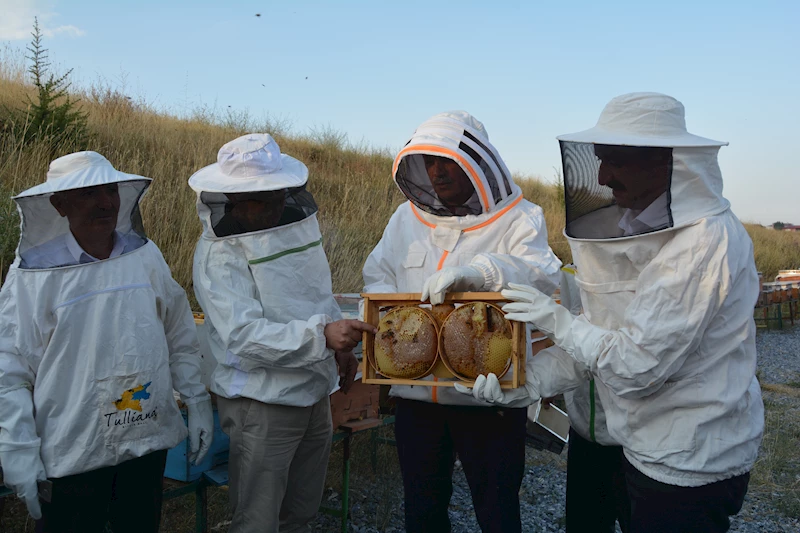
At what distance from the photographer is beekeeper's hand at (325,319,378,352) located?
255 cm

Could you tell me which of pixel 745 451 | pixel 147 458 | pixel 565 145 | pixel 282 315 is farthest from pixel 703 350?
pixel 147 458

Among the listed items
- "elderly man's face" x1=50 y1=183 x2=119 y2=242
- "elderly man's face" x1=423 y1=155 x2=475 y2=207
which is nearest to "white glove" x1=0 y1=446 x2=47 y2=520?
"elderly man's face" x1=50 y1=183 x2=119 y2=242

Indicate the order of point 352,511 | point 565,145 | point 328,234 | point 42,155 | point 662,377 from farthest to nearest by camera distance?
1. point 328,234
2. point 42,155
3. point 352,511
4. point 565,145
5. point 662,377

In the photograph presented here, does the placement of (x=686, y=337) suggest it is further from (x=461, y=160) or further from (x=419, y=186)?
(x=419, y=186)

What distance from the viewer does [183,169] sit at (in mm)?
8016

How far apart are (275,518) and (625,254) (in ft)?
5.97

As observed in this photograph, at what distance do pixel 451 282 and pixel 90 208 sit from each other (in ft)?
4.80

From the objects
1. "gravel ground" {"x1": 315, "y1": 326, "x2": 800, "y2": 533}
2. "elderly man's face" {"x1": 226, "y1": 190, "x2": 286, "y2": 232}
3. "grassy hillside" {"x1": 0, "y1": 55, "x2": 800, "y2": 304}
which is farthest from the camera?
"grassy hillside" {"x1": 0, "y1": 55, "x2": 800, "y2": 304}

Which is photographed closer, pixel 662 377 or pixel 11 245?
pixel 662 377

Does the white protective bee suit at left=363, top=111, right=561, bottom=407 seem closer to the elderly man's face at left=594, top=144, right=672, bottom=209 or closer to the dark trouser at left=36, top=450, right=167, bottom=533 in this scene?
the elderly man's face at left=594, top=144, right=672, bottom=209

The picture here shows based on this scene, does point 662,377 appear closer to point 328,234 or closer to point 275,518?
point 275,518

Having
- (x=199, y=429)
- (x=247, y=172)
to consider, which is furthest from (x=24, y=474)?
(x=247, y=172)

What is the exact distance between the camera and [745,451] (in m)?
2.08

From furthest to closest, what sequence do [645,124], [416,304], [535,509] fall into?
[535,509]
[416,304]
[645,124]
